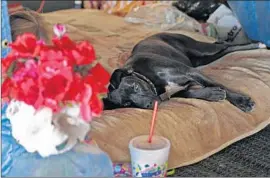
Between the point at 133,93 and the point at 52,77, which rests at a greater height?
the point at 52,77

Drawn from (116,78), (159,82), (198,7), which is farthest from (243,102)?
(198,7)

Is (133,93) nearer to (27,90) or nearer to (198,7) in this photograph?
(27,90)

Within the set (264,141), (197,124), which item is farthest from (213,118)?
(264,141)

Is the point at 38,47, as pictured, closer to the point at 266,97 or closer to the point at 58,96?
the point at 58,96

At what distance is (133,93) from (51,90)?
0.80m

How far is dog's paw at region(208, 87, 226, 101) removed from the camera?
6.95 feet

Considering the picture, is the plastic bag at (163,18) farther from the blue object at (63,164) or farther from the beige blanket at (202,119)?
the blue object at (63,164)

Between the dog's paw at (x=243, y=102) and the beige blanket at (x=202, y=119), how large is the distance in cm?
2

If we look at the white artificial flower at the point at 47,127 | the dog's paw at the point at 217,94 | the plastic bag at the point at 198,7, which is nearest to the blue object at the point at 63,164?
the white artificial flower at the point at 47,127

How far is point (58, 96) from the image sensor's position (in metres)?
1.26

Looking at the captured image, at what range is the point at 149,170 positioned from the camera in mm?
1540

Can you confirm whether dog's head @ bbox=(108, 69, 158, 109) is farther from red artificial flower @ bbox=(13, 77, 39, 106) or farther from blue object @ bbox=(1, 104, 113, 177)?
red artificial flower @ bbox=(13, 77, 39, 106)

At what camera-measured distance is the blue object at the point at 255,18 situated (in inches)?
114

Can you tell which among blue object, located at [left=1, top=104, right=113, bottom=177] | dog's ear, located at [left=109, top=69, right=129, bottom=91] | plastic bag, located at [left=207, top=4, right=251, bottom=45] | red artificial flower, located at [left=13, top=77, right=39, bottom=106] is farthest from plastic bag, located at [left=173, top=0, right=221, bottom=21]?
red artificial flower, located at [left=13, top=77, right=39, bottom=106]
